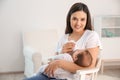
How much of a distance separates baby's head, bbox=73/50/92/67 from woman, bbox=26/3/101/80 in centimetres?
2

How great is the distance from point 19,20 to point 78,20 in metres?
2.96

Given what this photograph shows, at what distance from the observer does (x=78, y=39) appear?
6.16ft

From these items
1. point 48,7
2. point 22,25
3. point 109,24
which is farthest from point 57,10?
point 109,24

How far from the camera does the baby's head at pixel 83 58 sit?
69.5 inches

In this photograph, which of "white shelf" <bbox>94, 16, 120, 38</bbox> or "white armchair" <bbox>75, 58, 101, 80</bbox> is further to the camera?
"white shelf" <bbox>94, 16, 120, 38</bbox>

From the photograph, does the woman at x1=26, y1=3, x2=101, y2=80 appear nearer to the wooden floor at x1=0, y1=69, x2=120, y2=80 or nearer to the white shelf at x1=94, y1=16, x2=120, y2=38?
the wooden floor at x1=0, y1=69, x2=120, y2=80

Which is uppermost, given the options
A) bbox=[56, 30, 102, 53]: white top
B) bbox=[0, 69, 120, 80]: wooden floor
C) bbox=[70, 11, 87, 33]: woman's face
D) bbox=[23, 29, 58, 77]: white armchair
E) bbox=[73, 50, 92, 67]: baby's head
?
bbox=[70, 11, 87, 33]: woman's face

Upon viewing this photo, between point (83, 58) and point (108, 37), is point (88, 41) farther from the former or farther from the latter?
point (108, 37)

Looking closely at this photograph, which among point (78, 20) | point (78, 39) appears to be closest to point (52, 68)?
point (78, 39)

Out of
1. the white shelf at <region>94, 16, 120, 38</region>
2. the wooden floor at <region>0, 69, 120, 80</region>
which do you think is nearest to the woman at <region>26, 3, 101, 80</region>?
the wooden floor at <region>0, 69, 120, 80</region>

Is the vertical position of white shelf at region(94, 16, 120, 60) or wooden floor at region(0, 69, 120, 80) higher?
white shelf at region(94, 16, 120, 60)

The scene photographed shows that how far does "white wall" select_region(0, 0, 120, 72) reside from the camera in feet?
15.3

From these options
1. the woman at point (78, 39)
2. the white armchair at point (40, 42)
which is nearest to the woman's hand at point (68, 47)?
the woman at point (78, 39)

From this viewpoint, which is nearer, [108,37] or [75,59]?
[75,59]
